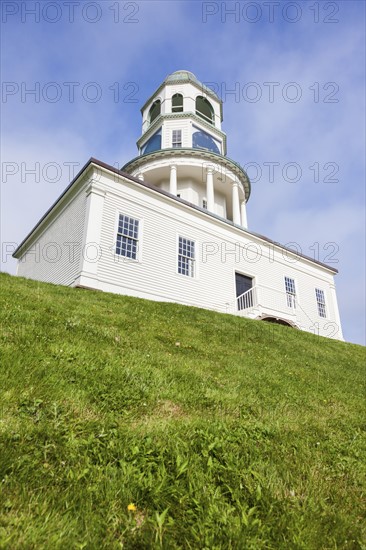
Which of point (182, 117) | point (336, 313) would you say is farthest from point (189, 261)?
point (182, 117)

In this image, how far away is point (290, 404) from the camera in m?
4.70

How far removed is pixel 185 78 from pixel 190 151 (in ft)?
33.9

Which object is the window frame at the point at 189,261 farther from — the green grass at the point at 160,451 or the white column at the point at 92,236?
the green grass at the point at 160,451

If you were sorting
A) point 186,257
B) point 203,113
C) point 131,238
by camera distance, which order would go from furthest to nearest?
1. point 203,113
2. point 186,257
3. point 131,238

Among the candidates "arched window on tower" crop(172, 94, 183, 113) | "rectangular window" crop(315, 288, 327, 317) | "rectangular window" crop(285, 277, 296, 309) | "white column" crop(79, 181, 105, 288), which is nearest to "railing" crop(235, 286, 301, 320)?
"rectangular window" crop(285, 277, 296, 309)

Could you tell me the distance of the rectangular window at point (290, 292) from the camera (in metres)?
22.2

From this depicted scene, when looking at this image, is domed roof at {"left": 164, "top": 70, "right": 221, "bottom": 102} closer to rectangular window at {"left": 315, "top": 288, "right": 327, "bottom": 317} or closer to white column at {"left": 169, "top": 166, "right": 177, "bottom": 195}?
white column at {"left": 169, "top": 166, "right": 177, "bottom": 195}

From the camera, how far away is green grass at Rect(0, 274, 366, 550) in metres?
2.11

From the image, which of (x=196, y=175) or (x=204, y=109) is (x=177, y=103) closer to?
(x=204, y=109)

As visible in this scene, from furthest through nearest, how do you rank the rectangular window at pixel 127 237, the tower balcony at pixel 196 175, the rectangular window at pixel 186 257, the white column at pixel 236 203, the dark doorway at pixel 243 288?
the white column at pixel 236 203
the tower balcony at pixel 196 175
the dark doorway at pixel 243 288
the rectangular window at pixel 186 257
the rectangular window at pixel 127 237

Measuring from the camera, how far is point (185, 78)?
30.9 m

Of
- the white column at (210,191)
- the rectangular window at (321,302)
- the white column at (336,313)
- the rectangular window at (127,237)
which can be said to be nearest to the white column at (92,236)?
the rectangular window at (127,237)

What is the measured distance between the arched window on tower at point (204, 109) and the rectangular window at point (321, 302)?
1813 centimetres

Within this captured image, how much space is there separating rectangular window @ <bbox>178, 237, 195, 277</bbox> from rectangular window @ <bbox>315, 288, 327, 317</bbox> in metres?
11.3
